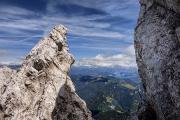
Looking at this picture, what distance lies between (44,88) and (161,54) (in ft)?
65.8

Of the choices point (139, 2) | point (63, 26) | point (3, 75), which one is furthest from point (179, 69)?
point (3, 75)

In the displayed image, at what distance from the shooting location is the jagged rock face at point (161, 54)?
108 feet

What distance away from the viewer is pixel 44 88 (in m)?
48.4

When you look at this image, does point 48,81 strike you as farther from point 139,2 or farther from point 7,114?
point 139,2

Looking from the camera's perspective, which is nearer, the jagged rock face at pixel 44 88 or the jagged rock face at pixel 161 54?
the jagged rock face at pixel 161 54

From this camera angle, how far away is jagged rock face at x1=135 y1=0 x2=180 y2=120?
33.0 m

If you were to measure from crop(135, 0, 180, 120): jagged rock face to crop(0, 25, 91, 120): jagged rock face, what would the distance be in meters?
14.6

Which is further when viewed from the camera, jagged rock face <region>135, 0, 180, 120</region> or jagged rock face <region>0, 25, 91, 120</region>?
jagged rock face <region>0, 25, 91, 120</region>

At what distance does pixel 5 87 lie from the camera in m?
47.3

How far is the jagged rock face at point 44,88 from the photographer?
4422cm

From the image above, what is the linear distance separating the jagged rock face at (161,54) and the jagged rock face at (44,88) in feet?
47.9

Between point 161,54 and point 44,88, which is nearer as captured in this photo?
point 161,54

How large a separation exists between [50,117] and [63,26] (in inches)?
807

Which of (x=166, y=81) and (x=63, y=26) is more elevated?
(x=63, y=26)
